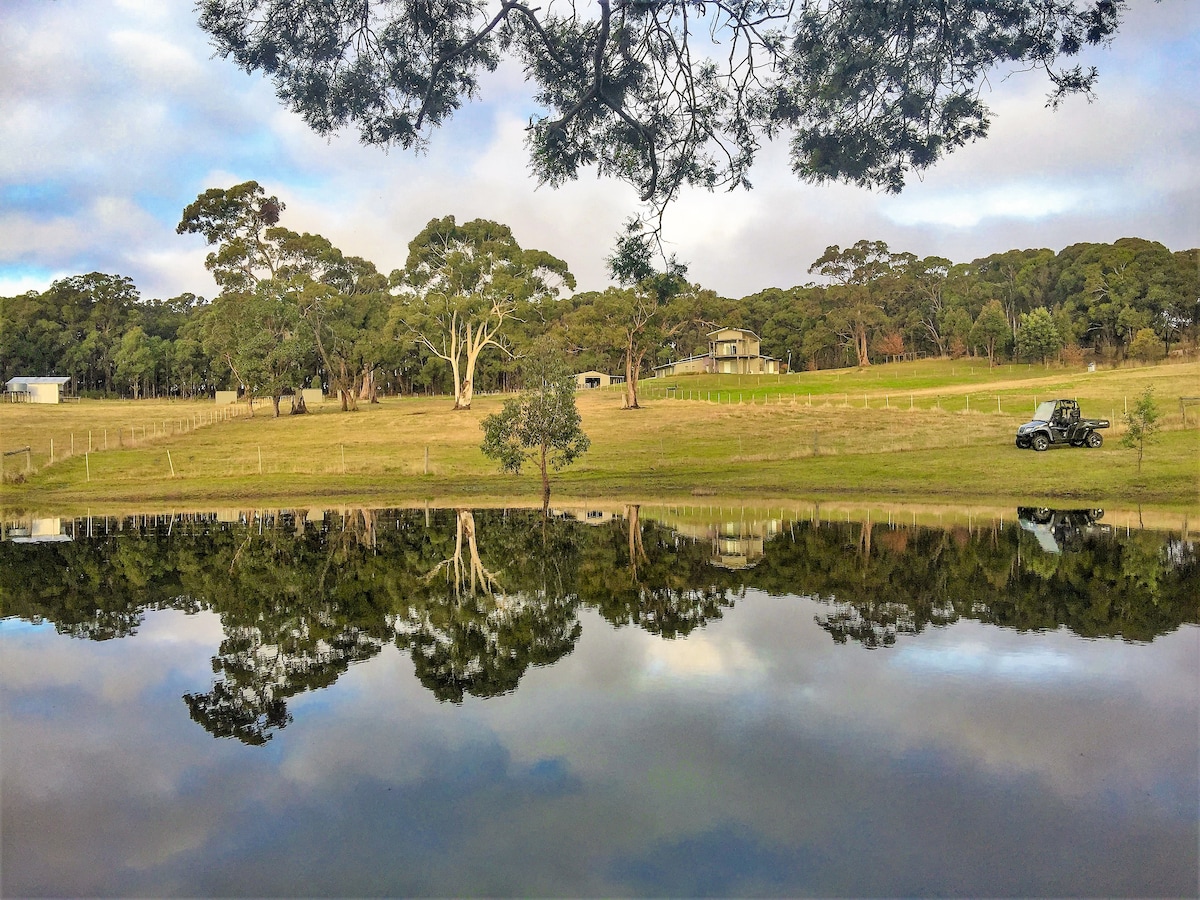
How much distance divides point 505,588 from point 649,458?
90.5ft

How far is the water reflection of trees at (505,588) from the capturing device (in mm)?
12156

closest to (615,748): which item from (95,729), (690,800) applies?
(690,800)

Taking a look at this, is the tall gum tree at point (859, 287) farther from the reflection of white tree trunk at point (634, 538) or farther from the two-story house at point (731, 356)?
the reflection of white tree trunk at point (634, 538)

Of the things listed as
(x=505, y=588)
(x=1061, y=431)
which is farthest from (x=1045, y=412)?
(x=505, y=588)

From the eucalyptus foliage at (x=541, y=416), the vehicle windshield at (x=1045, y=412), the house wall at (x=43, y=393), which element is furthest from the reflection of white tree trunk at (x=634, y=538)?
the house wall at (x=43, y=393)

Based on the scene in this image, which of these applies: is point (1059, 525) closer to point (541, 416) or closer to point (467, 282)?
point (541, 416)

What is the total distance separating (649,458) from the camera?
43500 mm

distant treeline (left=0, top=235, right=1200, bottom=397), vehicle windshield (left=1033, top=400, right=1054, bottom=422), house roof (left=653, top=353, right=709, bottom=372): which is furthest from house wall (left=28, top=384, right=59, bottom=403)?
vehicle windshield (left=1033, top=400, right=1054, bottom=422)

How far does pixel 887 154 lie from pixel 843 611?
23.9ft

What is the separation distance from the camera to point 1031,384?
8081 cm

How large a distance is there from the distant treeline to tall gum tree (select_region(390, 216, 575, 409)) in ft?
12.4

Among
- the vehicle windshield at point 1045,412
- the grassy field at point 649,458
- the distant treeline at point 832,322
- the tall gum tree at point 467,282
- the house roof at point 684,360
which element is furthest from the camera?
the house roof at point 684,360

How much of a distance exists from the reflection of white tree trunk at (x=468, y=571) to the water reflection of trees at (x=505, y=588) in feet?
0.26

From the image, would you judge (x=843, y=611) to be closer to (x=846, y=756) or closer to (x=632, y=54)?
(x=846, y=756)
